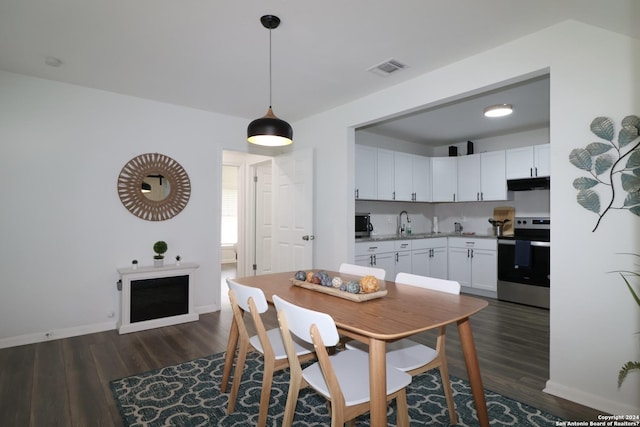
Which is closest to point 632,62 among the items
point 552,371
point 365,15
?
point 365,15

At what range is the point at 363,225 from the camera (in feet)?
17.2

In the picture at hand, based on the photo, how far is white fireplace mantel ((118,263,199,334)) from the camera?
3574 millimetres

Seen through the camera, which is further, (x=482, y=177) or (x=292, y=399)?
(x=482, y=177)

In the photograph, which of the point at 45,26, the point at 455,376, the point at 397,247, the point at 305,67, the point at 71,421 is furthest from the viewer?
the point at 397,247

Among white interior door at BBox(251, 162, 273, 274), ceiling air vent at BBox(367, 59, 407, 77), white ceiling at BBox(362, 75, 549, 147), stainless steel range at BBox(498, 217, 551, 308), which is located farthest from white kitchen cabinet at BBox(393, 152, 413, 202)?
ceiling air vent at BBox(367, 59, 407, 77)

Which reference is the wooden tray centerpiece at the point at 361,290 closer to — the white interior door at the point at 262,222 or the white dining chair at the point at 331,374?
the white dining chair at the point at 331,374

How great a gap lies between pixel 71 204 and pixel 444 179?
5.20 m

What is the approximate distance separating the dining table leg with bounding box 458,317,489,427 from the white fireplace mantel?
3.09 metres

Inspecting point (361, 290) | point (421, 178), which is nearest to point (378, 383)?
point (361, 290)

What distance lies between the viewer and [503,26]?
7.84 ft

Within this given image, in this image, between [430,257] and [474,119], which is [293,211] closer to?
[430,257]

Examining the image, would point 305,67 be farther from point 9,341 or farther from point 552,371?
point 9,341

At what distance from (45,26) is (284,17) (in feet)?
5.48

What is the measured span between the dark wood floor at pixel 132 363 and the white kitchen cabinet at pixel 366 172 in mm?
2108
